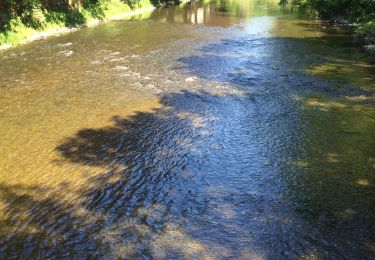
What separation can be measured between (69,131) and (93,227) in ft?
16.9

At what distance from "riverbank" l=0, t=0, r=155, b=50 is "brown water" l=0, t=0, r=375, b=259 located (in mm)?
4132

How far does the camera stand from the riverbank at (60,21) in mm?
24234

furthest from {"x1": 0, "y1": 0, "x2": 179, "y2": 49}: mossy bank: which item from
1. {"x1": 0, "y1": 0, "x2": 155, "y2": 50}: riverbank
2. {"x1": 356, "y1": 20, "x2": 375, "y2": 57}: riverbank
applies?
{"x1": 356, "y1": 20, "x2": 375, "y2": 57}: riverbank

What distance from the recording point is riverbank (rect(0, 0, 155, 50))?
24234mm

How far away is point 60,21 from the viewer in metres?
30.0

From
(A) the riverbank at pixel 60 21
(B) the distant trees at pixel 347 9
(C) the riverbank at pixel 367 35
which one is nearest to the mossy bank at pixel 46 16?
(A) the riverbank at pixel 60 21

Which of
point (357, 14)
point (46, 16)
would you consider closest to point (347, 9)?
point (357, 14)

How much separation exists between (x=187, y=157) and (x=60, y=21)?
23.8 metres

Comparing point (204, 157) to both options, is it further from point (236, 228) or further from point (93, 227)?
point (93, 227)

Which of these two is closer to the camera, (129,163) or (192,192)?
(192,192)

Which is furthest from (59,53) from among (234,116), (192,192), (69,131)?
(192,192)

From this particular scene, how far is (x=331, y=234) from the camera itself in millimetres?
7285

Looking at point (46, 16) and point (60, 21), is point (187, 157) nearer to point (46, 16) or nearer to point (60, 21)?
point (46, 16)

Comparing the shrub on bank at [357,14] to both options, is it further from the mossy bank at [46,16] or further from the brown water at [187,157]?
the mossy bank at [46,16]
